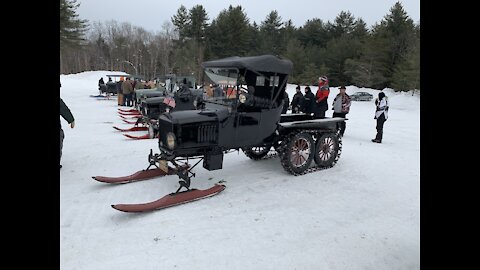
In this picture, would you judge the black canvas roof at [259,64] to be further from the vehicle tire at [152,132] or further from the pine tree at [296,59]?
the pine tree at [296,59]

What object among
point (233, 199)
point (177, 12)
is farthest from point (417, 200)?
point (177, 12)

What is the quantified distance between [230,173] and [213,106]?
4.57ft

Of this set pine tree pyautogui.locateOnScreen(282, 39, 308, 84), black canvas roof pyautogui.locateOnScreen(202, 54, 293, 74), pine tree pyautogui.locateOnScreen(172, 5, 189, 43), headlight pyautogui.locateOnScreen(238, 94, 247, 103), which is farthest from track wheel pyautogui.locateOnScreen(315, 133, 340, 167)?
pine tree pyautogui.locateOnScreen(172, 5, 189, 43)

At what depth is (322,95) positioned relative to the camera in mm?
9234

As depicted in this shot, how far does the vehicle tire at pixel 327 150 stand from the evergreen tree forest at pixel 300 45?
20798mm

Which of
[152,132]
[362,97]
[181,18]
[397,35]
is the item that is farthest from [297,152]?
[181,18]

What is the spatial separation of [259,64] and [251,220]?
2.68 m

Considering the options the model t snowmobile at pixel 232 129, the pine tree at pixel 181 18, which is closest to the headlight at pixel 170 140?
the model t snowmobile at pixel 232 129

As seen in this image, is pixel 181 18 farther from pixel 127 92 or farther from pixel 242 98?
pixel 242 98

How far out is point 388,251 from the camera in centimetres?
357

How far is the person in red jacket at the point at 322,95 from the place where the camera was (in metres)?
9.18

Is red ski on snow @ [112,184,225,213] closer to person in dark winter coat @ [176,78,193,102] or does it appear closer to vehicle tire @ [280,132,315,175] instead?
vehicle tire @ [280,132,315,175]
